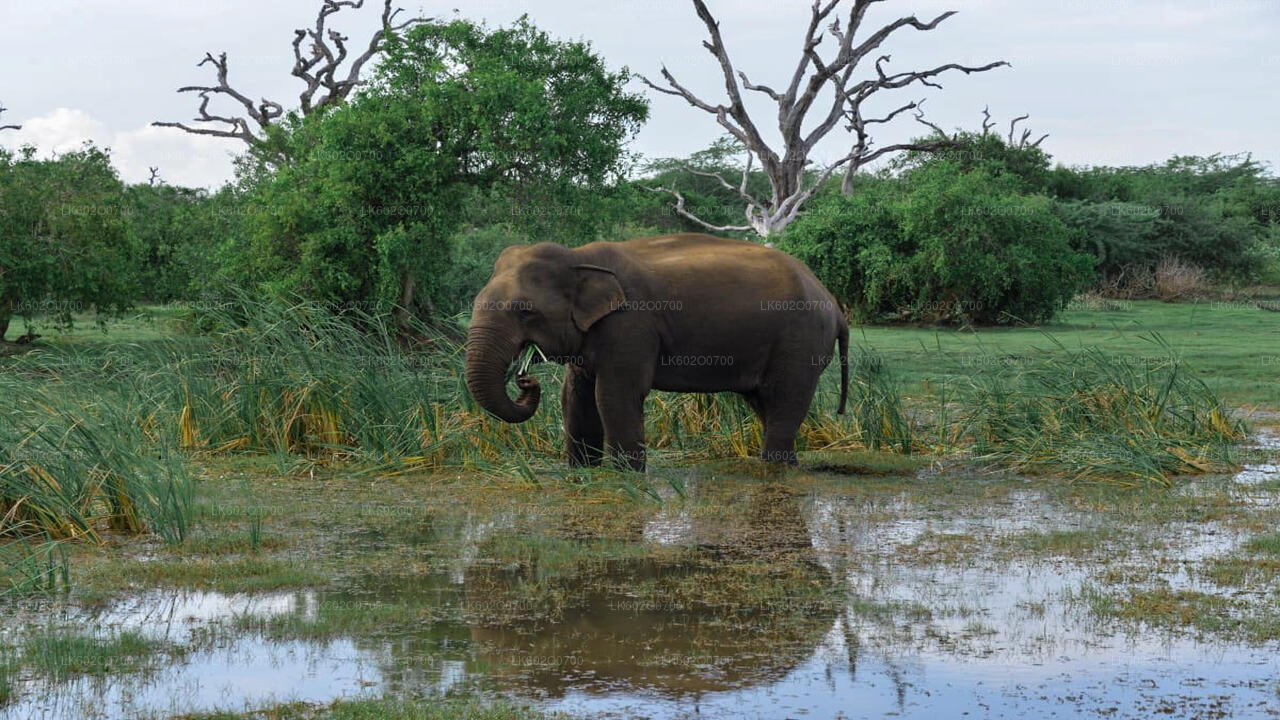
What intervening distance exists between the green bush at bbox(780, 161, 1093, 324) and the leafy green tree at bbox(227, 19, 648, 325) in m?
7.05

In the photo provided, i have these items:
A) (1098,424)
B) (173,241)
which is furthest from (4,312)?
(1098,424)

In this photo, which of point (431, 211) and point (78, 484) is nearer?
point (78, 484)

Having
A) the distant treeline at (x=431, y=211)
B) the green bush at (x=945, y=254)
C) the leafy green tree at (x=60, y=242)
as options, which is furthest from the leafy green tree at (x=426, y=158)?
the green bush at (x=945, y=254)

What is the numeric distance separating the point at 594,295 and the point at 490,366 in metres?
0.96

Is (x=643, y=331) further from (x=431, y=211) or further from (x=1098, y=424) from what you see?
(x=431, y=211)

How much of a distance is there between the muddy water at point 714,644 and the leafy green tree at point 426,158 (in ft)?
42.4

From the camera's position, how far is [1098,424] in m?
11.8

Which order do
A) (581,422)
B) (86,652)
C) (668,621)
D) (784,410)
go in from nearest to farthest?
(86,652)
(668,621)
(581,422)
(784,410)

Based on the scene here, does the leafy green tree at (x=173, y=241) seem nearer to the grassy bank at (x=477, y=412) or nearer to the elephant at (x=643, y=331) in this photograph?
the grassy bank at (x=477, y=412)

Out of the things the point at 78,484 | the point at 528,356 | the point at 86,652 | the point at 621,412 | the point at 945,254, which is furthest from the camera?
the point at 945,254

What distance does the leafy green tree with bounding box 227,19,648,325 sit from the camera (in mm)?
20562

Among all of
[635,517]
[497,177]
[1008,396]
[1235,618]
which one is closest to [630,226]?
[497,177]

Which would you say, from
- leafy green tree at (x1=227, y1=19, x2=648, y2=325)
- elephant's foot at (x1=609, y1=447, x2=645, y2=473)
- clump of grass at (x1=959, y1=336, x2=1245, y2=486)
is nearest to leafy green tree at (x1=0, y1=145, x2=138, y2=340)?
leafy green tree at (x1=227, y1=19, x2=648, y2=325)

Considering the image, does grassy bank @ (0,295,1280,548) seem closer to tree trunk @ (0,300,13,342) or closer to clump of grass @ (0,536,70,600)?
clump of grass @ (0,536,70,600)
